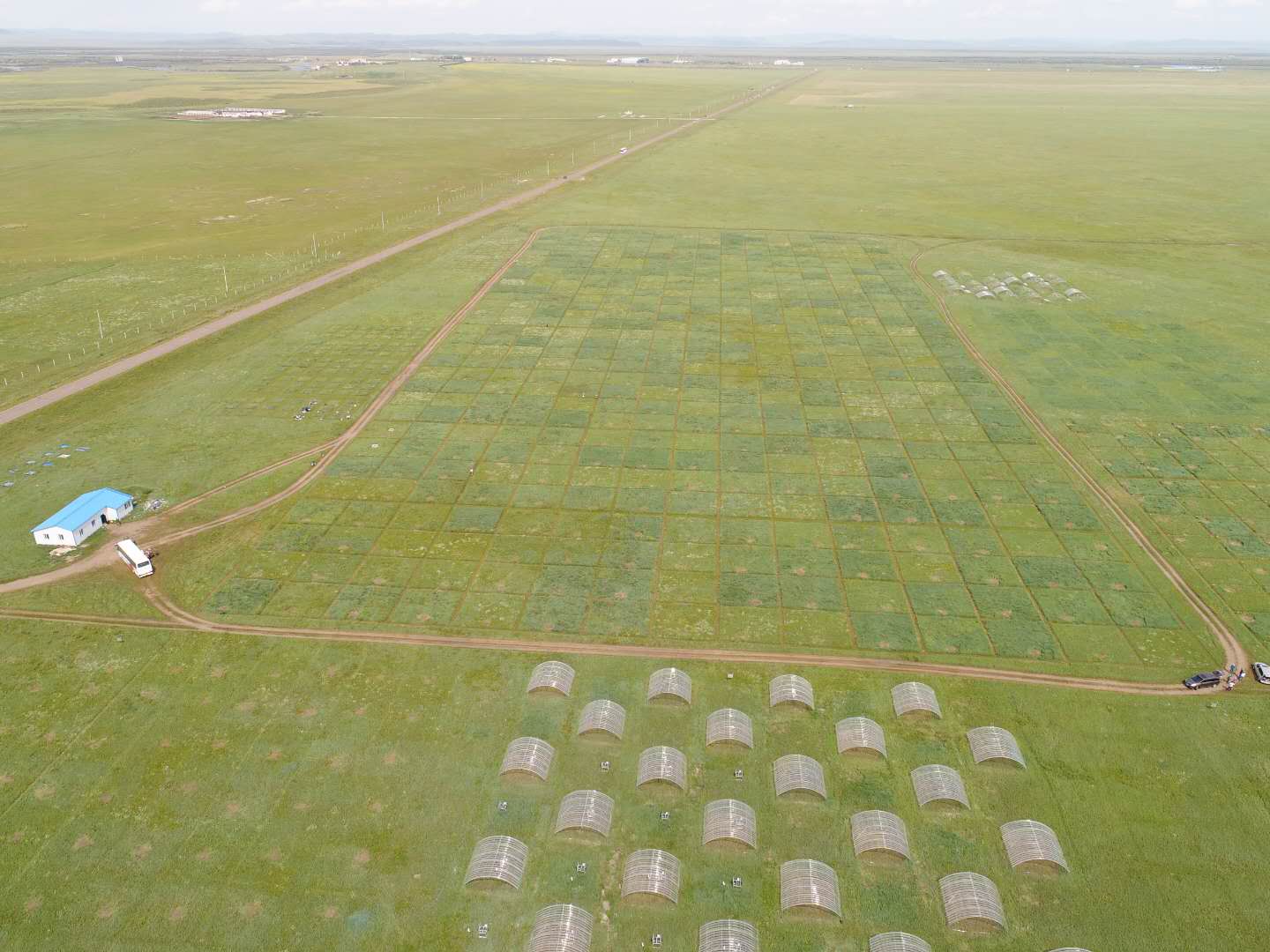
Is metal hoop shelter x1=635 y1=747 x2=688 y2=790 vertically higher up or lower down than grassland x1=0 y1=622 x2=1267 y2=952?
higher up

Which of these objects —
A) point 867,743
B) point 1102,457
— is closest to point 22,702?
point 867,743

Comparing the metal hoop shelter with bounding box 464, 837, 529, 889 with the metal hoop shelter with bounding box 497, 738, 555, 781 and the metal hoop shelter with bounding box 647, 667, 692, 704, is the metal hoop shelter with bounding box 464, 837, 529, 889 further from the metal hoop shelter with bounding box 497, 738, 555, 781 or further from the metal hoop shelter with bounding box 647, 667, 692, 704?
the metal hoop shelter with bounding box 647, 667, 692, 704

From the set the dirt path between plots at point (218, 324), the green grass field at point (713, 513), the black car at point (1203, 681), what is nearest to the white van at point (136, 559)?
the green grass field at point (713, 513)

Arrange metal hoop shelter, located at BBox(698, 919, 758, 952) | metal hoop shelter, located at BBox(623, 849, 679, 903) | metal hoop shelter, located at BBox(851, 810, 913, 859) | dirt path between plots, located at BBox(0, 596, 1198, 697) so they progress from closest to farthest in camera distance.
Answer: metal hoop shelter, located at BBox(698, 919, 758, 952) → metal hoop shelter, located at BBox(623, 849, 679, 903) → metal hoop shelter, located at BBox(851, 810, 913, 859) → dirt path between plots, located at BBox(0, 596, 1198, 697)

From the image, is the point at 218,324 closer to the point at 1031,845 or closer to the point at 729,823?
the point at 729,823

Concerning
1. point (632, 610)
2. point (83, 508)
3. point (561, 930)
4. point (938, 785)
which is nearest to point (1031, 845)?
point (938, 785)

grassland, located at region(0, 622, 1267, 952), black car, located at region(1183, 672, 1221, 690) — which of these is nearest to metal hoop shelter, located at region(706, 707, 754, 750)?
grassland, located at region(0, 622, 1267, 952)

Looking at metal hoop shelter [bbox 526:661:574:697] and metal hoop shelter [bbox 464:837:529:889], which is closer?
metal hoop shelter [bbox 464:837:529:889]

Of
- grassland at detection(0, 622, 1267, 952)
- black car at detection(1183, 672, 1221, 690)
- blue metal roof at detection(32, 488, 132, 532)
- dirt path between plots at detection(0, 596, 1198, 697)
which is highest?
blue metal roof at detection(32, 488, 132, 532)

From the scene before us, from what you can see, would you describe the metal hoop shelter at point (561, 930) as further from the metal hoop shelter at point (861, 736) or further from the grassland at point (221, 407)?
the grassland at point (221, 407)
